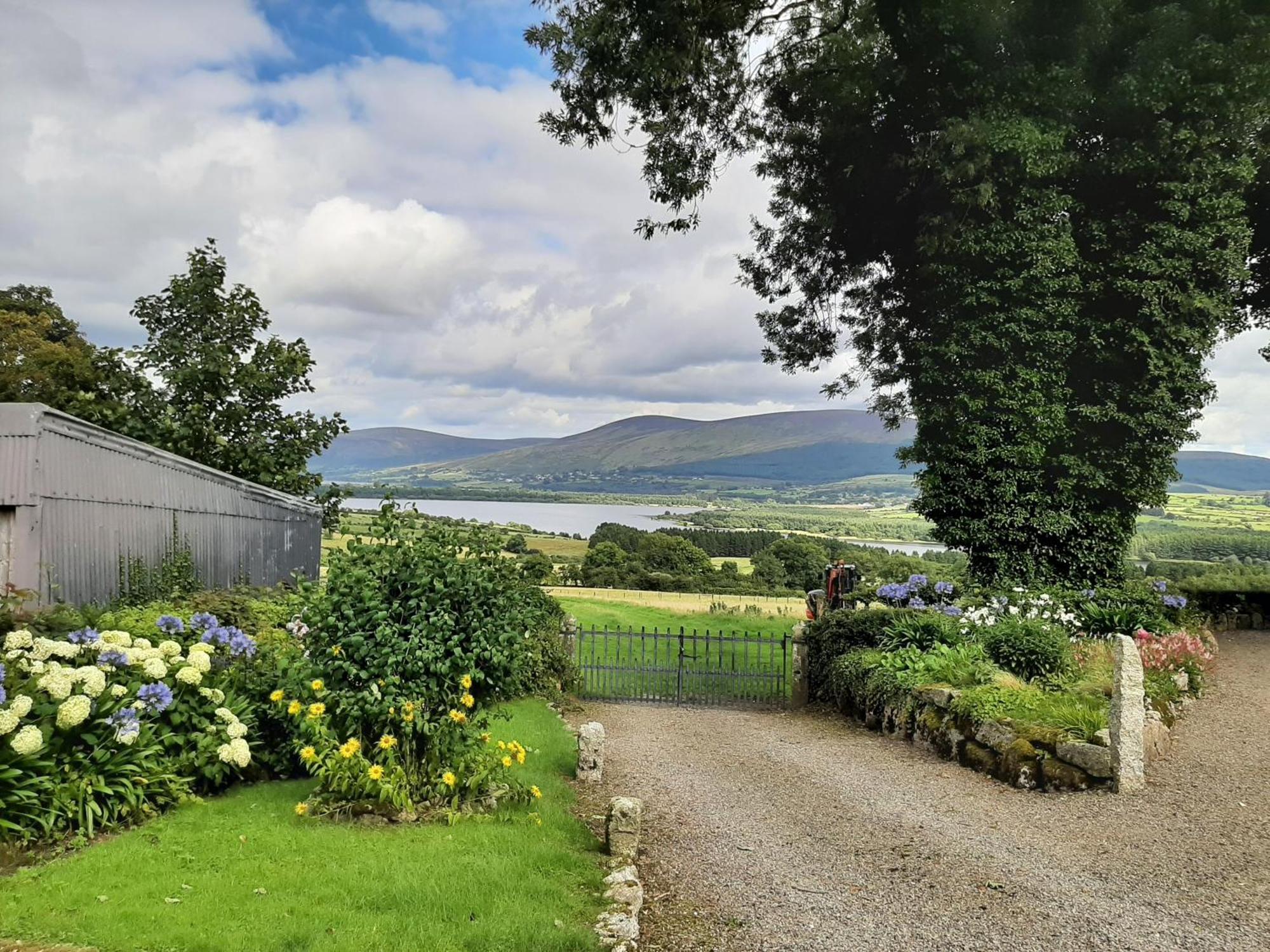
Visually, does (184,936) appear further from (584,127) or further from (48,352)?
(48,352)

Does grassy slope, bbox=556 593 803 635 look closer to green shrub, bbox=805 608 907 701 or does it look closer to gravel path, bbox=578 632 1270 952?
green shrub, bbox=805 608 907 701

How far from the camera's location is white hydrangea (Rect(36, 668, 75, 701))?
5.47 m

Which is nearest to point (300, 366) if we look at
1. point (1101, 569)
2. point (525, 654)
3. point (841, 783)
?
point (525, 654)

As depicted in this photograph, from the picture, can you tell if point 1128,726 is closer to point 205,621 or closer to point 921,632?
point 921,632

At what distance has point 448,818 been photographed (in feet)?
19.2

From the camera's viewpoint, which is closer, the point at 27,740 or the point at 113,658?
the point at 27,740

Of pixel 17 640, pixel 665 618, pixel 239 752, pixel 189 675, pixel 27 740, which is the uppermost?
pixel 17 640

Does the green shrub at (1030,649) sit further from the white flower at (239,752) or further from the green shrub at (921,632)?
the white flower at (239,752)

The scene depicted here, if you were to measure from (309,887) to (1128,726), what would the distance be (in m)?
6.85

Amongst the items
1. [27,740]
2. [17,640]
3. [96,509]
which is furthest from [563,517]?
[27,740]

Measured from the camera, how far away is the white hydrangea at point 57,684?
5.47 metres

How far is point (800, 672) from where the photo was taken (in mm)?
14430

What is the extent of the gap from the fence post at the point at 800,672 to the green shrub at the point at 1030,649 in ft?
12.5

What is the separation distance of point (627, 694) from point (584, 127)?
11.6 m
